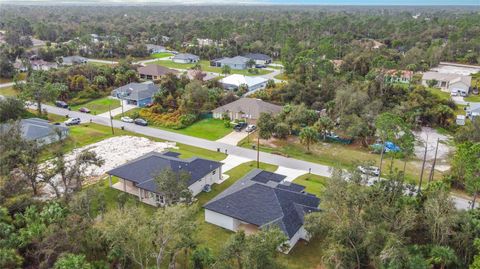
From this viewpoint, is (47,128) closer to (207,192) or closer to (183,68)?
(207,192)

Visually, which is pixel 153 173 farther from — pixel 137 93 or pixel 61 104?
pixel 61 104

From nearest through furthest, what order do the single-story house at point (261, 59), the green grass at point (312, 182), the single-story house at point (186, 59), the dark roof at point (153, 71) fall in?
the green grass at point (312, 182)
the dark roof at point (153, 71)
the single-story house at point (261, 59)
the single-story house at point (186, 59)

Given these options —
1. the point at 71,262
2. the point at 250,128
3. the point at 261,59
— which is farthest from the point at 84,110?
the point at 261,59

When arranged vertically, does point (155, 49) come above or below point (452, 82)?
above

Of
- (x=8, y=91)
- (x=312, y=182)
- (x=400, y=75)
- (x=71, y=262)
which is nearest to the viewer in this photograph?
(x=71, y=262)

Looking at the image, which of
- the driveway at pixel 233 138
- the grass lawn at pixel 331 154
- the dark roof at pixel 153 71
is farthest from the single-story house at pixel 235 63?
the grass lawn at pixel 331 154

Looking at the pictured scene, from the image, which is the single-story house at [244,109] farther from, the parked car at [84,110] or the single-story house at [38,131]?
the single-story house at [38,131]

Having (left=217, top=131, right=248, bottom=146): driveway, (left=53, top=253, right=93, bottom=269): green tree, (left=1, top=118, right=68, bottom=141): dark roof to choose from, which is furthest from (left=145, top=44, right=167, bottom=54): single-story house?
(left=53, top=253, right=93, bottom=269): green tree
